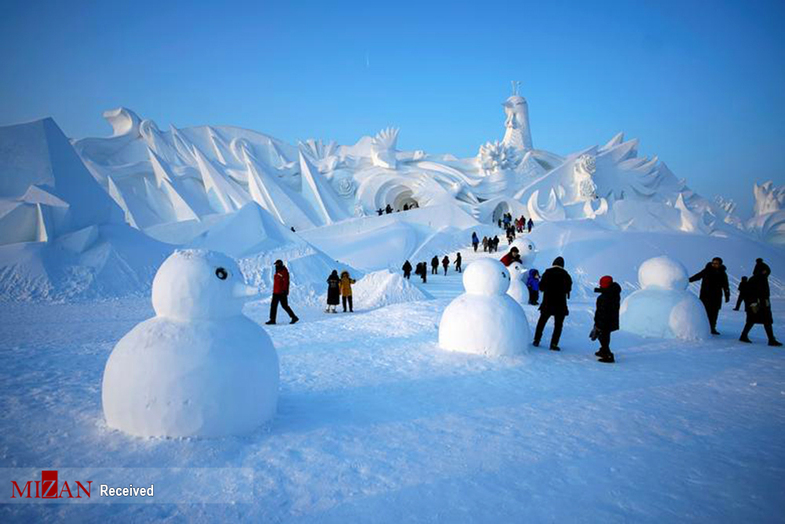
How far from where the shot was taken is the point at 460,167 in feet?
128

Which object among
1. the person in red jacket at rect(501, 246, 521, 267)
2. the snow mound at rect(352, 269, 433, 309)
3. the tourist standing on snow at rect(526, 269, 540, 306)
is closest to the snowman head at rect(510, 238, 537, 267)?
the tourist standing on snow at rect(526, 269, 540, 306)

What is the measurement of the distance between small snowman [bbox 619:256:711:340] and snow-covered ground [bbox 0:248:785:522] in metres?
0.94

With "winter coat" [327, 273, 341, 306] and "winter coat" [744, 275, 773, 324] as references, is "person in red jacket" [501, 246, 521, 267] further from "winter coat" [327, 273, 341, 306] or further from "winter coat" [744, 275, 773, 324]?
"winter coat" [327, 273, 341, 306]

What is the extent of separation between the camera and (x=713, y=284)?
6.68 m

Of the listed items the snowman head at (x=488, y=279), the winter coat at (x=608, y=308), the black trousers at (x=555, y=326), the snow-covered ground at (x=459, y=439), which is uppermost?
the snowman head at (x=488, y=279)

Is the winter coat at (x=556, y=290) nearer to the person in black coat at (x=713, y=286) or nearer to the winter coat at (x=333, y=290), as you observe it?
the person in black coat at (x=713, y=286)

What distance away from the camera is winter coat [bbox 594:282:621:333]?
16.5 ft

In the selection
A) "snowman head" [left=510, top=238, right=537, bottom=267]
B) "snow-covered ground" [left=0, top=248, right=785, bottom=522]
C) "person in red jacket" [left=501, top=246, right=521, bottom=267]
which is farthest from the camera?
"snowman head" [left=510, top=238, right=537, bottom=267]

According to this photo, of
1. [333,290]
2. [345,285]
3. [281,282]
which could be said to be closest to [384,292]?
[345,285]

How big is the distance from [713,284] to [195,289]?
752 centimetres

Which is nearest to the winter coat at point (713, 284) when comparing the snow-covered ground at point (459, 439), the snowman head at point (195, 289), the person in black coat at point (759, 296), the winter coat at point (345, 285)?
the person in black coat at point (759, 296)

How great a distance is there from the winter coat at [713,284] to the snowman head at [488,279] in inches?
139

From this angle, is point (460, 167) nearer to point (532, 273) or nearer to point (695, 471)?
point (532, 273)

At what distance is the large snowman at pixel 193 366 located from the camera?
2822 mm
